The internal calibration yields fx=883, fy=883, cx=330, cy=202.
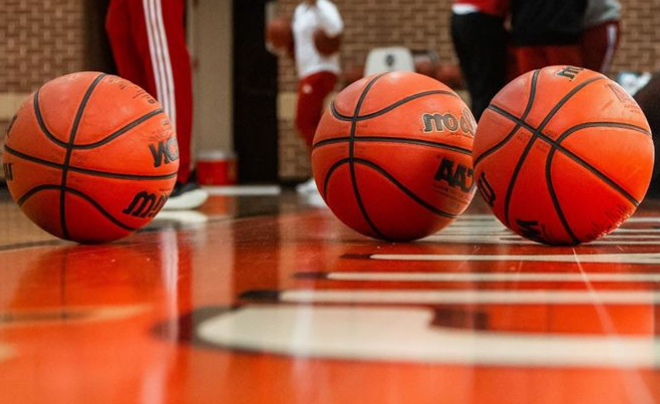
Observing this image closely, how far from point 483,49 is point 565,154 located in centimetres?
331

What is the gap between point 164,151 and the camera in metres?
2.79

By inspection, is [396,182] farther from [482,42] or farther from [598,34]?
[598,34]

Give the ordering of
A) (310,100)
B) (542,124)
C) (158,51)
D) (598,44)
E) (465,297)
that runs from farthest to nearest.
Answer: (310,100), (598,44), (158,51), (542,124), (465,297)

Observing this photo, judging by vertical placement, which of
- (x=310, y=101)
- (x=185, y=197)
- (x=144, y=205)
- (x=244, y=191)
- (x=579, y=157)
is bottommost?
(x=244, y=191)

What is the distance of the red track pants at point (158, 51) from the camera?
14.0 feet

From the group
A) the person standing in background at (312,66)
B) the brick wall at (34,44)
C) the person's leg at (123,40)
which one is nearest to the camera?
the person's leg at (123,40)

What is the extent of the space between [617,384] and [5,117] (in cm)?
1016

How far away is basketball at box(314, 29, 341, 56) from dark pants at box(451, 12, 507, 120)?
2.15 m

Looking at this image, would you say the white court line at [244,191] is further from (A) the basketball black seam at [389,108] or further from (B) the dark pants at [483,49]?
(A) the basketball black seam at [389,108]

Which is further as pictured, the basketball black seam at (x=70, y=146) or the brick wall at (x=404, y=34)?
the brick wall at (x=404, y=34)

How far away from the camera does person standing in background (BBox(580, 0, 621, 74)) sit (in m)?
5.72

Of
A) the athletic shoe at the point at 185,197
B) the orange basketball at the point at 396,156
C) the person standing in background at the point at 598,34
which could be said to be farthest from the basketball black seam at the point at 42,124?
the person standing in background at the point at 598,34

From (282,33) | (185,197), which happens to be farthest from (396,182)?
(282,33)

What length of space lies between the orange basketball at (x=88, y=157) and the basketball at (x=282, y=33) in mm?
5447
